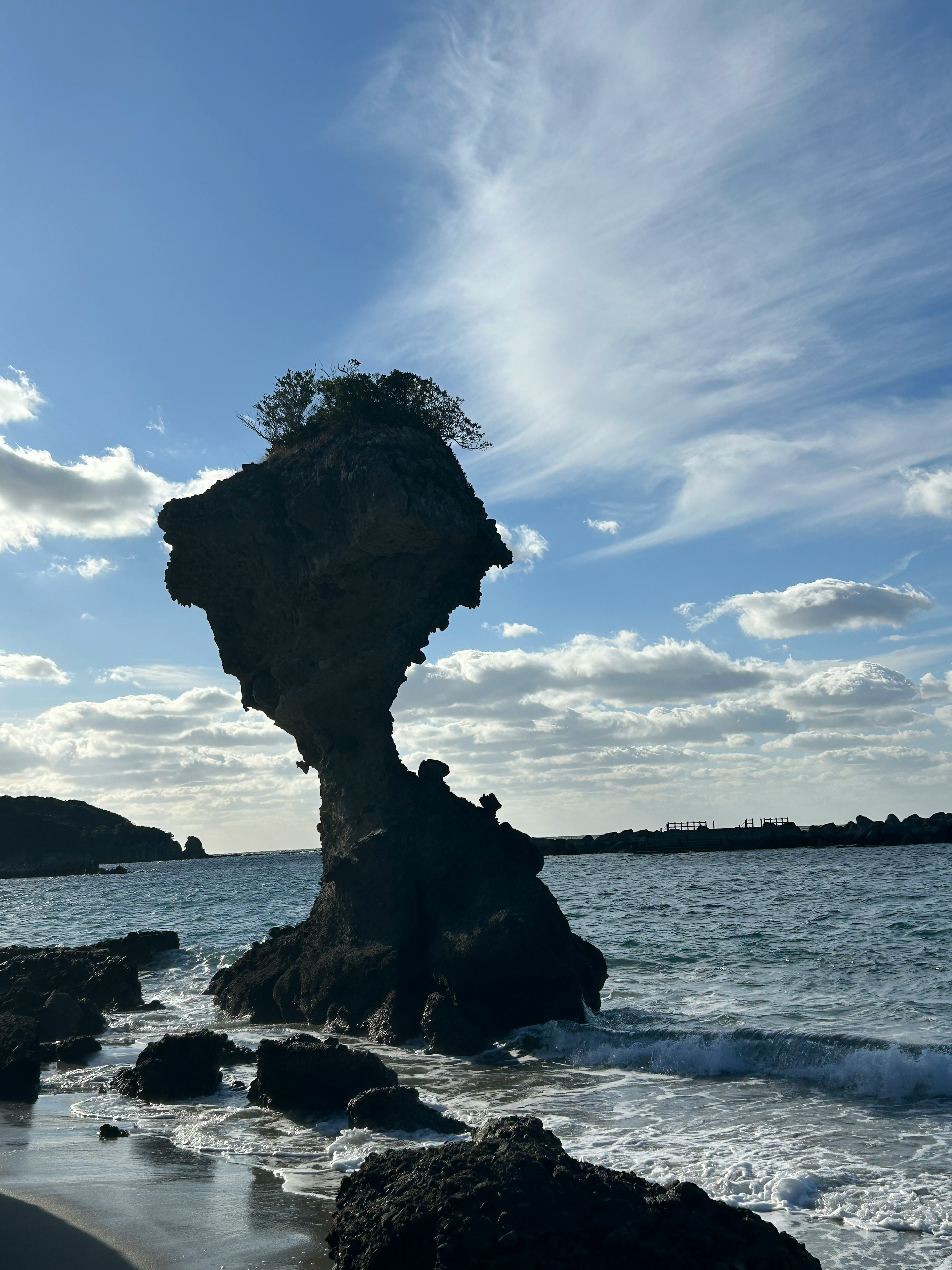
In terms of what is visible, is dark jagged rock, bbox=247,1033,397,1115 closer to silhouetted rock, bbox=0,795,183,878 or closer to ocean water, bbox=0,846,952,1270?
ocean water, bbox=0,846,952,1270

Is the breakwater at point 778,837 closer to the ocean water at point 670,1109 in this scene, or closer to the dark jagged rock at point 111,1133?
the ocean water at point 670,1109

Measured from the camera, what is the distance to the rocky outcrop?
14162 centimetres

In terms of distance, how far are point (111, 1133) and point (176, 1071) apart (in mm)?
2584

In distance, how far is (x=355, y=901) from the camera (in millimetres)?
19094

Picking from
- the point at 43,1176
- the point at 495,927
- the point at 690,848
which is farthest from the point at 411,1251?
the point at 690,848

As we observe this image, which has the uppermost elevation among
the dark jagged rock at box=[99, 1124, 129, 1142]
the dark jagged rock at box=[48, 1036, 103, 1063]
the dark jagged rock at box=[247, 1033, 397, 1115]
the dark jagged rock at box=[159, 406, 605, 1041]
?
the dark jagged rock at box=[159, 406, 605, 1041]

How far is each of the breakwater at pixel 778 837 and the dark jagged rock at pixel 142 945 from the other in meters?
61.3

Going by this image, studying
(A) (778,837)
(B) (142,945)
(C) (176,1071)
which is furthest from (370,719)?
(A) (778,837)

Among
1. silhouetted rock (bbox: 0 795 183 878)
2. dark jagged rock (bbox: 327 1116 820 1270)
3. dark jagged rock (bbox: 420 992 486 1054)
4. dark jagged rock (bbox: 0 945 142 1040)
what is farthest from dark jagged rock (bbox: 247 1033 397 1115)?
silhouetted rock (bbox: 0 795 183 878)

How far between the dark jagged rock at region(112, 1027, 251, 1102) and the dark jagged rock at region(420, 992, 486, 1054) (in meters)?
3.64

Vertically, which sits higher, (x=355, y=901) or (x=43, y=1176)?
(x=355, y=901)

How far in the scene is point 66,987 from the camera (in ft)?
74.2

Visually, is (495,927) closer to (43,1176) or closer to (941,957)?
(43,1176)

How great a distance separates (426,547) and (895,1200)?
14162 millimetres
